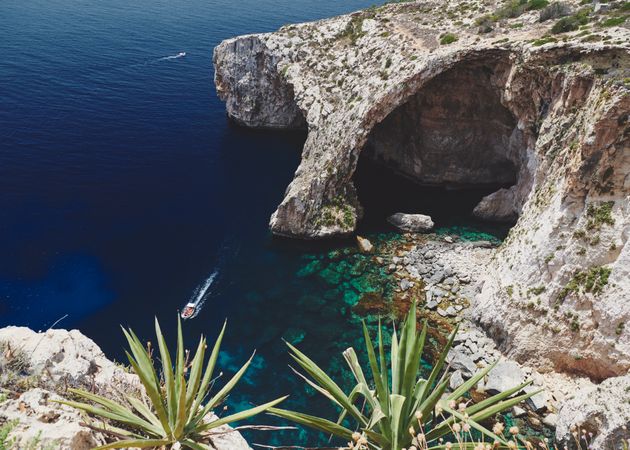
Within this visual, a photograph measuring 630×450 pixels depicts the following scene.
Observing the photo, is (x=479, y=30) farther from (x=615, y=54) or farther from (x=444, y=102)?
(x=615, y=54)

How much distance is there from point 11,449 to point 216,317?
18046 millimetres

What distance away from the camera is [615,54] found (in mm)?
21266

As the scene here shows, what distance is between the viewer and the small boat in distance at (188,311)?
2470 centimetres

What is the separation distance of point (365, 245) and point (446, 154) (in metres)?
13.7

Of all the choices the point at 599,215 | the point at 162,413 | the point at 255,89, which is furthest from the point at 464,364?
the point at 255,89

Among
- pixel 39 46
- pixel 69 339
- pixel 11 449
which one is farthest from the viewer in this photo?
pixel 39 46

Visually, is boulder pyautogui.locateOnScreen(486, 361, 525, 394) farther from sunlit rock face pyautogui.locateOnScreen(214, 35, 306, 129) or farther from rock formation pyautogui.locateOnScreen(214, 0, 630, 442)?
sunlit rock face pyautogui.locateOnScreen(214, 35, 306, 129)

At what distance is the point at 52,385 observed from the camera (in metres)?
9.57

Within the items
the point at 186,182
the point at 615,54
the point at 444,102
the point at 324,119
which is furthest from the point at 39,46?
the point at 615,54

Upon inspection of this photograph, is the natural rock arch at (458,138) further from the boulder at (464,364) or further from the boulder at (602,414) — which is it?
the boulder at (602,414)

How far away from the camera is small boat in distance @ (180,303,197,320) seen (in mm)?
24703

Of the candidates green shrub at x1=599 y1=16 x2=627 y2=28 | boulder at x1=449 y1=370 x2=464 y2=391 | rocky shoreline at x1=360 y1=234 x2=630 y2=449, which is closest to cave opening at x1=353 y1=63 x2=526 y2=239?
rocky shoreline at x1=360 y1=234 x2=630 y2=449

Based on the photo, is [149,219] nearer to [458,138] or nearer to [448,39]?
[448,39]

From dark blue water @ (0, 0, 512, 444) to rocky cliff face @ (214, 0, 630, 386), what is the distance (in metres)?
4.31
